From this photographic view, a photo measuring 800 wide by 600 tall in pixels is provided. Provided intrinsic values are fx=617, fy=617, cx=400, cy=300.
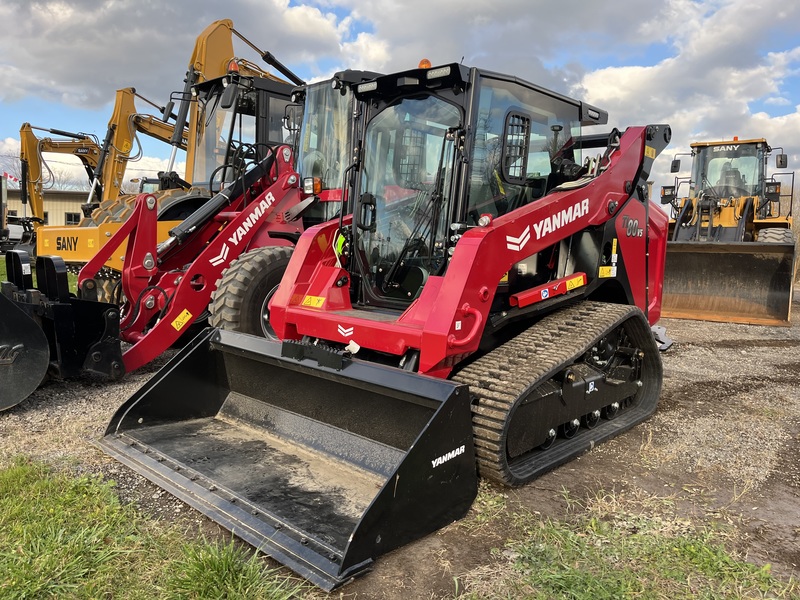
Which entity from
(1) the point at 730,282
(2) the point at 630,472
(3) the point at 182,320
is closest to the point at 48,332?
(3) the point at 182,320

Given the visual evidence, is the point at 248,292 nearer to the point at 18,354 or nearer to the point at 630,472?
the point at 18,354

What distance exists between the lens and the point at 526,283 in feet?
13.3

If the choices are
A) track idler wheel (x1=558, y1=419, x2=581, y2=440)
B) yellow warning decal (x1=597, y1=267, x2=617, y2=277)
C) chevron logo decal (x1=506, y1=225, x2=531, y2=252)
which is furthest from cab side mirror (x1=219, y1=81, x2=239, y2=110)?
track idler wheel (x1=558, y1=419, x2=581, y2=440)

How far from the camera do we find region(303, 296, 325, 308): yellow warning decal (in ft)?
13.5

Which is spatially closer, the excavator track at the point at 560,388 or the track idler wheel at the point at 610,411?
the excavator track at the point at 560,388

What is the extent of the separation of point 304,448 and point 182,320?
2.57m

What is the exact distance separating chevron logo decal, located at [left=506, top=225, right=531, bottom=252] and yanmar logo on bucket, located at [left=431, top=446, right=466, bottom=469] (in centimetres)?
126

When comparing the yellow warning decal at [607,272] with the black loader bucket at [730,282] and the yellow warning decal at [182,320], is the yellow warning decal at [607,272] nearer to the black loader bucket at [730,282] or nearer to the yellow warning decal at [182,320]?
the yellow warning decal at [182,320]

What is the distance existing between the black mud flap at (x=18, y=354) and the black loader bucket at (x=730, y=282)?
883 cm

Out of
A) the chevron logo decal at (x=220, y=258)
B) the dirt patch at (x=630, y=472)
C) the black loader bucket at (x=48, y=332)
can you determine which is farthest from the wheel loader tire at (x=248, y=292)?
the dirt patch at (x=630, y=472)

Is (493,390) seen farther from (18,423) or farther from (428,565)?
(18,423)

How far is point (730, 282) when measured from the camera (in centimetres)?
952

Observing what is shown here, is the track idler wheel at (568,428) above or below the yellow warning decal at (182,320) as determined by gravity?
Answer: below

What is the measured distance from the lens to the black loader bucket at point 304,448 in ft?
8.39
